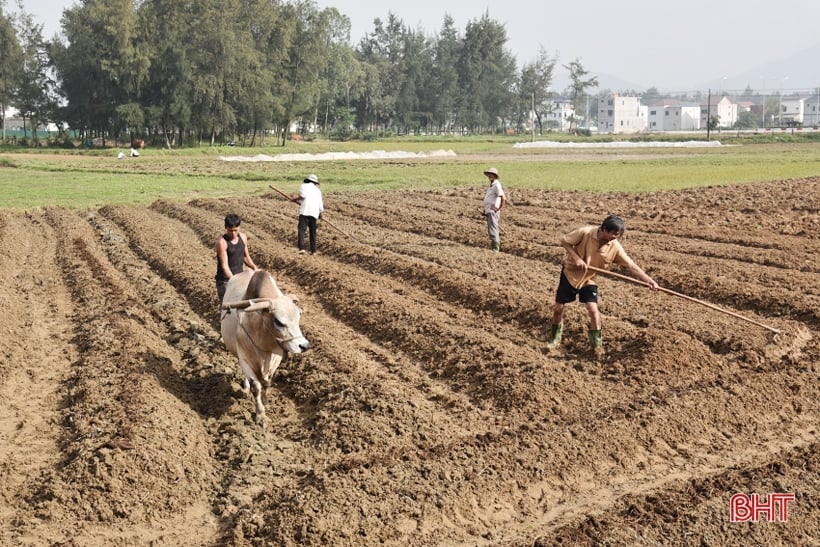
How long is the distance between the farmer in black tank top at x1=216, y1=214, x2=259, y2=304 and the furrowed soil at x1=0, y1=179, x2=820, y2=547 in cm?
103

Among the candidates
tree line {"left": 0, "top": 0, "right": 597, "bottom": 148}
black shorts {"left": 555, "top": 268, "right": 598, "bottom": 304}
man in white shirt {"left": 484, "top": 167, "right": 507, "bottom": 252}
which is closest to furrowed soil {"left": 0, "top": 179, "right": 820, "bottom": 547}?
black shorts {"left": 555, "top": 268, "right": 598, "bottom": 304}

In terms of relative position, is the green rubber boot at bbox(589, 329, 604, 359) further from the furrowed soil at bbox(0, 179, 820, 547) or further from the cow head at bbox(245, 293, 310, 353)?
the cow head at bbox(245, 293, 310, 353)

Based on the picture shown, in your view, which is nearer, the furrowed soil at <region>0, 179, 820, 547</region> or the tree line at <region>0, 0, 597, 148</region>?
the furrowed soil at <region>0, 179, 820, 547</region>

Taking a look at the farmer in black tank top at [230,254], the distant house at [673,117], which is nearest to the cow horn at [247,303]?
the farmer in black tank top at [230,254]

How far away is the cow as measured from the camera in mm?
7793

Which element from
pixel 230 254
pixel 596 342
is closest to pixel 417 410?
pixel 596 342

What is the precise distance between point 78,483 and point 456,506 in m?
2.87

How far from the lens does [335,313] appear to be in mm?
12250

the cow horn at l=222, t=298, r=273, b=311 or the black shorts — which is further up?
the cow horn at l=222, t=298, r=273, b=311

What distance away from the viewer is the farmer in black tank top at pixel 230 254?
9695mm

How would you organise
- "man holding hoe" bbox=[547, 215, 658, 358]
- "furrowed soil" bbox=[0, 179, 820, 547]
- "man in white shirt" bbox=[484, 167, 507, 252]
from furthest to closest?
1. "man in white shirt" bbox=[484, 167, 507, 252]
2. "man holding hoe" bbox=[547, 215, 658, 358]
3. "furrowed soil" bbox=[0, 179, 820, 547]

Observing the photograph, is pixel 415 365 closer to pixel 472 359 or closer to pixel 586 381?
pixel 472 359

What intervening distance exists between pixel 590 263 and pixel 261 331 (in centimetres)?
365

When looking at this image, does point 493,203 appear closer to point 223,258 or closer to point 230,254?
point 230,254
